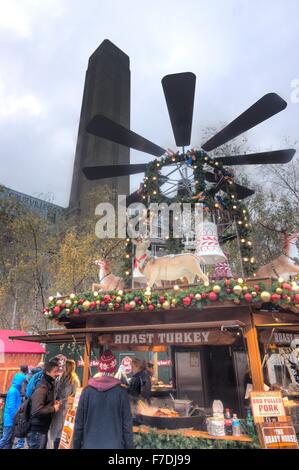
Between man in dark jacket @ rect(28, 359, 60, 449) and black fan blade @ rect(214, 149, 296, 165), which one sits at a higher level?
black fan blade @ rect(214, 149, 296, 165)

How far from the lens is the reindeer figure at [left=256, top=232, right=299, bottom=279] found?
6.79 m

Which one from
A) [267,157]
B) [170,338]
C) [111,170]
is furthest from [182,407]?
[267,157]

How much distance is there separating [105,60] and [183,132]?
187ft

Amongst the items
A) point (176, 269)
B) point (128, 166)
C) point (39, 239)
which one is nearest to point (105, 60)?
point (39, 239)

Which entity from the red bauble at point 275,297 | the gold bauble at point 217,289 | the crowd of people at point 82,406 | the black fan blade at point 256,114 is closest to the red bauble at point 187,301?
the gold bauble at point 217,289

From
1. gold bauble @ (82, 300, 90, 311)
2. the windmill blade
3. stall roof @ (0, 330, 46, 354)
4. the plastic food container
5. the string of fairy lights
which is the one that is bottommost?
the plastic food container

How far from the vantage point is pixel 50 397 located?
4977 mm

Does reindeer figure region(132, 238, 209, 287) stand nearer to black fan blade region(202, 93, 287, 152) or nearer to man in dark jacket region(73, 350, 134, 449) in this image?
man in dark jacket region(73, 350, 134, 449)

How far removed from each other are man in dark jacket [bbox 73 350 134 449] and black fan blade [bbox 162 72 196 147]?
19.7 ft

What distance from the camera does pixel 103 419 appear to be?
10.8 feet

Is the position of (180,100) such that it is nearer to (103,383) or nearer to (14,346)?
(103,383)

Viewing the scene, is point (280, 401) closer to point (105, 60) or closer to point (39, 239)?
point (39, 239)

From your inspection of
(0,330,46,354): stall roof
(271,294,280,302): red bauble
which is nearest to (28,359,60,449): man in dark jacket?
(271,294,280,302): red bauble

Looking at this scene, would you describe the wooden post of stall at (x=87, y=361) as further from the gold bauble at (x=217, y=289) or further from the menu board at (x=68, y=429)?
the gold bauble at (x=217, y=289)
